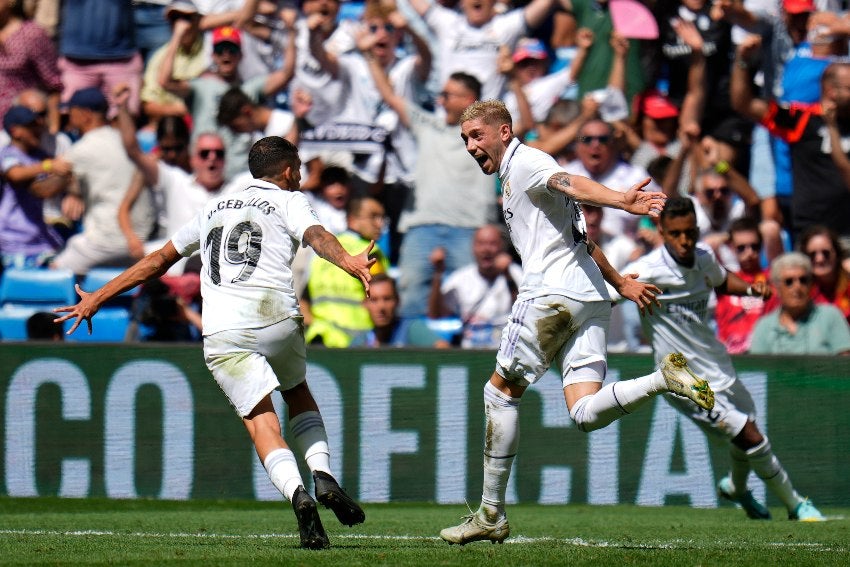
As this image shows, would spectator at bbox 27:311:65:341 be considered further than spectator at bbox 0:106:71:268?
No

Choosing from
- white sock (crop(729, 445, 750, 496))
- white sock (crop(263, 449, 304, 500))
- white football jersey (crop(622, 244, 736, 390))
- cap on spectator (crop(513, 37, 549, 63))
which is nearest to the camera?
white sock (crop(263, 449, 304, 500))

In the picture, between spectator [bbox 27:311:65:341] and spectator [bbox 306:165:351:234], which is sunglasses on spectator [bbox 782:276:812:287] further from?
spectator [bbox 27:311:65:341]

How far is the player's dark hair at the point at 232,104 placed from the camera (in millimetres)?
13055

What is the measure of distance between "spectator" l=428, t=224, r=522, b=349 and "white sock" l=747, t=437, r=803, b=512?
3.24 metres

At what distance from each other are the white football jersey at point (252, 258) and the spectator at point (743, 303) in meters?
5.63

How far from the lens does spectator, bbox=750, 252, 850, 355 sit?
10594 millimetres

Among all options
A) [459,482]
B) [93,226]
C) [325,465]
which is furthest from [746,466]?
[93,226]

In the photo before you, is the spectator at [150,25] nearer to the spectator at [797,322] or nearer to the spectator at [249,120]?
the spectator at [249,120]

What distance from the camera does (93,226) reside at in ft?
42.4

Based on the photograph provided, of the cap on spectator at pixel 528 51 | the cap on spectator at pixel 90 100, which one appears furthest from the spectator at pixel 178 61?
the cap on spectator at pixel 528 51

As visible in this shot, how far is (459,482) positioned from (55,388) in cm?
331

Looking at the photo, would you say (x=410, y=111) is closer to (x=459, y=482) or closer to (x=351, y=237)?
(x=351, y=237)

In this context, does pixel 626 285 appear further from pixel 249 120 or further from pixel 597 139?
pixel 249 120

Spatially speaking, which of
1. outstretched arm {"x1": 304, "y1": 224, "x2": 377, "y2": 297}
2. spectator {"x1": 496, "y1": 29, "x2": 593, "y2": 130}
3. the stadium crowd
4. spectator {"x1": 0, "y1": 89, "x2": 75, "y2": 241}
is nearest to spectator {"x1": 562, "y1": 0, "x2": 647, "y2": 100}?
the stadium crowd
